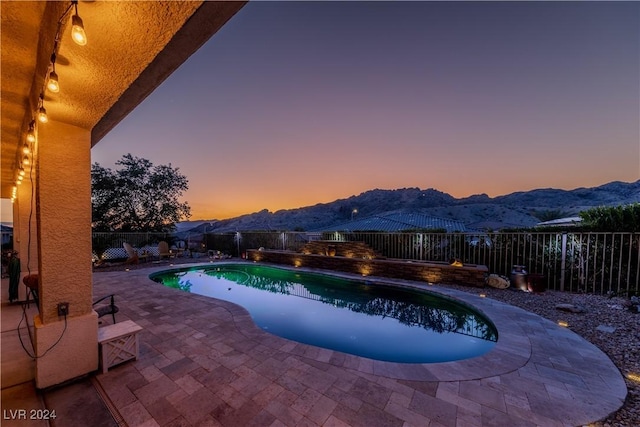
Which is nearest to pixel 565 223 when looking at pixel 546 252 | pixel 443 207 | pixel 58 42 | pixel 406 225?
pixel 546 252

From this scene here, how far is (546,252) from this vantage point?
265 inches

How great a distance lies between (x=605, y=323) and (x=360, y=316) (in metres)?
4.74

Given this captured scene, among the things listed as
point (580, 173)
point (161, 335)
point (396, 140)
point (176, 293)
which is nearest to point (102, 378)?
point (161, 335)

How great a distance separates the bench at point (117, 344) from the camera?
9.40ft

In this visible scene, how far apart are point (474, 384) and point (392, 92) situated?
1065 centimetres

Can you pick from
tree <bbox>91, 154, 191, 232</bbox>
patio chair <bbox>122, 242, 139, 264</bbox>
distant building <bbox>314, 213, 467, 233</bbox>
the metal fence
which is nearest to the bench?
the metal fence

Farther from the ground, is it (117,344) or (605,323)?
(117,344)

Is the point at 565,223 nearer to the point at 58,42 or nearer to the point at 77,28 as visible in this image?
the point at 77,28

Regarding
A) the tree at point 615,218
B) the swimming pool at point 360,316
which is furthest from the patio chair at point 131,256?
the tree at point 615,218

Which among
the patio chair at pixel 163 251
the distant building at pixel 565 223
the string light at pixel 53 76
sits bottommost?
the patio chair at pixel 163 251

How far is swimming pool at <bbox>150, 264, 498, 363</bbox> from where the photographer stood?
4383mm

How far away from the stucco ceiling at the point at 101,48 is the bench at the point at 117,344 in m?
2.70

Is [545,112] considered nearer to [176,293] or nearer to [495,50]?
[495,50]

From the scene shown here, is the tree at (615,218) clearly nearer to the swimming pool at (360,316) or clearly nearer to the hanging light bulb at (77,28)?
the swimming pool at (360,316)
